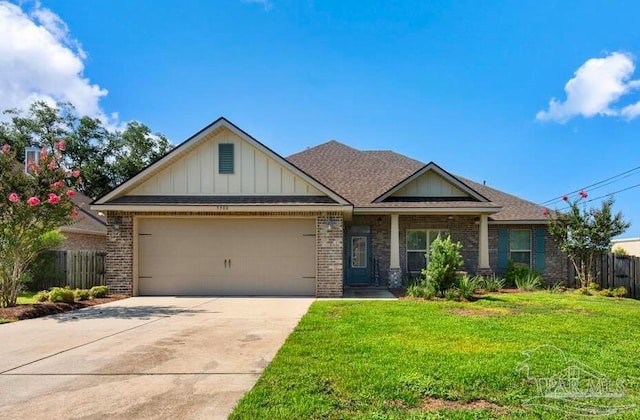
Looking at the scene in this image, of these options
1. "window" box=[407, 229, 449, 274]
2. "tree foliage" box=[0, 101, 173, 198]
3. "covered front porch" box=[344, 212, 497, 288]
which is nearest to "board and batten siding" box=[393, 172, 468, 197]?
"covered front porch" box=[344, 212, 497, 288]

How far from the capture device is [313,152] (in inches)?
779

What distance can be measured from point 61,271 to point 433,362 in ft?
44.1

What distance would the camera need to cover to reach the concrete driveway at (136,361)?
3928mm

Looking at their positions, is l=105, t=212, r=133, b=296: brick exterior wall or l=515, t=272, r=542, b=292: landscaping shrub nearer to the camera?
l=105, t=212, r=133, b=296: brick exterior wall

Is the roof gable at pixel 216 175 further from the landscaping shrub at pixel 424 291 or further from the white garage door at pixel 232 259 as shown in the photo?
the landscaping shrub at pixel 424 291

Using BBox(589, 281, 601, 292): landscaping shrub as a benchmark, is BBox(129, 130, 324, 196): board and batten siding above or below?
above

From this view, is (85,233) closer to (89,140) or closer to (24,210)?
(24,210)

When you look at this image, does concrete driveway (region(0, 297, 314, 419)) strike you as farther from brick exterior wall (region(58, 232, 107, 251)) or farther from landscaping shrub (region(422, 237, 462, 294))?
brick exterior wall (region(58, 232, 107, 251))

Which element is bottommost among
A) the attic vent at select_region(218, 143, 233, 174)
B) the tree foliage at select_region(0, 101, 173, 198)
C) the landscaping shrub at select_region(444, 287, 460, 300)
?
the landscaping shrub at select_region(444, 287, 460, 300)

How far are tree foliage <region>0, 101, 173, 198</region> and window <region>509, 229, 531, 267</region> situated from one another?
96.4 ft

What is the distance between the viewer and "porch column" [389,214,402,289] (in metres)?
14.5

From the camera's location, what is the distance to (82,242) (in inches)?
752

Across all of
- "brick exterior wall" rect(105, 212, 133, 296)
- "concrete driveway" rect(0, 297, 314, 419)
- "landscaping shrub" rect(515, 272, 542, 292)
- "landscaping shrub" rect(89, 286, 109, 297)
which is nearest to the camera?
"concrete driveway" rect(0, 297, 314, 419)

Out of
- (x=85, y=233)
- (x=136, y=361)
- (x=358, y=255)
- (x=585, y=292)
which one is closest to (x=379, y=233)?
(x=358, y=255)
